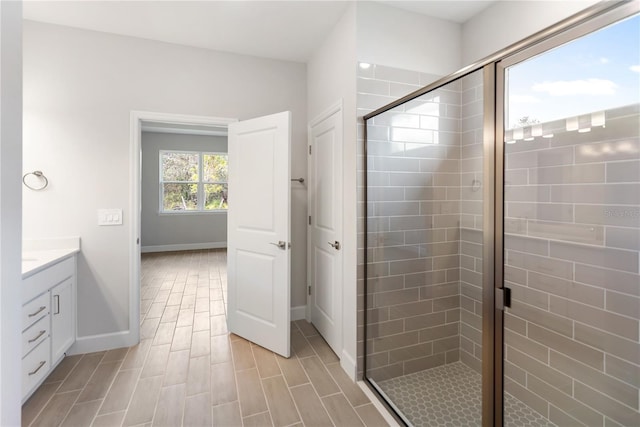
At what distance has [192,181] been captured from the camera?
22.7 ft

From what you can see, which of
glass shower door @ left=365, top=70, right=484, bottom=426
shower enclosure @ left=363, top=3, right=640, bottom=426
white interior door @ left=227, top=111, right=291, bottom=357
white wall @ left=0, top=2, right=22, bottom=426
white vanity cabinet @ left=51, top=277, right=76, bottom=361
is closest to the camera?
white wall @ left=0, top=2, right=22, bottom=426

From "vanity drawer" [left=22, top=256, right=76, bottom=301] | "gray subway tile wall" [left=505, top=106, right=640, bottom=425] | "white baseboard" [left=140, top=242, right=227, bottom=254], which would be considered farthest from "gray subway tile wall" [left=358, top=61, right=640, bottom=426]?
"white baseboard" [left=140, top=242, right=227, bottom=254]

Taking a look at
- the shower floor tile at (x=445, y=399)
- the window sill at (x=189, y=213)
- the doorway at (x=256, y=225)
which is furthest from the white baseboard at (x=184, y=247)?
the shower floor tile at (x=445, y=399)

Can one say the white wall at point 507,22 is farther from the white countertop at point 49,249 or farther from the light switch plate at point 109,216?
the white countertop at point 49,249

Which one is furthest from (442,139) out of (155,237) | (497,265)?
(155,237)

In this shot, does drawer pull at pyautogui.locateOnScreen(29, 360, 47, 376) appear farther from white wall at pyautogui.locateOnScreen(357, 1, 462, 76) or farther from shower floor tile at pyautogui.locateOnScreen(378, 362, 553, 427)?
white wall at pyautogui.locateOnScreen(357, 1, 462, 76)

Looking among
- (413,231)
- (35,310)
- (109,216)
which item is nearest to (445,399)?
(413,231)

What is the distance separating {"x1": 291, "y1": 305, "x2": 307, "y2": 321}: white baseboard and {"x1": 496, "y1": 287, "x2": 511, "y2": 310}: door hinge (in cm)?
223

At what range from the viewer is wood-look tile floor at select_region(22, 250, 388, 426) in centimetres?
176

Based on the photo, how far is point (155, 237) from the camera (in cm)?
660

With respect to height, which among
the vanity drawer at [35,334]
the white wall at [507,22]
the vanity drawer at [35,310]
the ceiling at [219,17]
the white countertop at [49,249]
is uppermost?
the ceiling at [219,17]

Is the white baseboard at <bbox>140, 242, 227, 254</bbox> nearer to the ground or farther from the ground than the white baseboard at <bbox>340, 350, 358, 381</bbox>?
farther from the ground

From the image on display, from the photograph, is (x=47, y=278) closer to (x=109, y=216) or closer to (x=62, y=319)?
(x=62, y=319)

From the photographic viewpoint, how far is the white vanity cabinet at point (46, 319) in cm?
178
